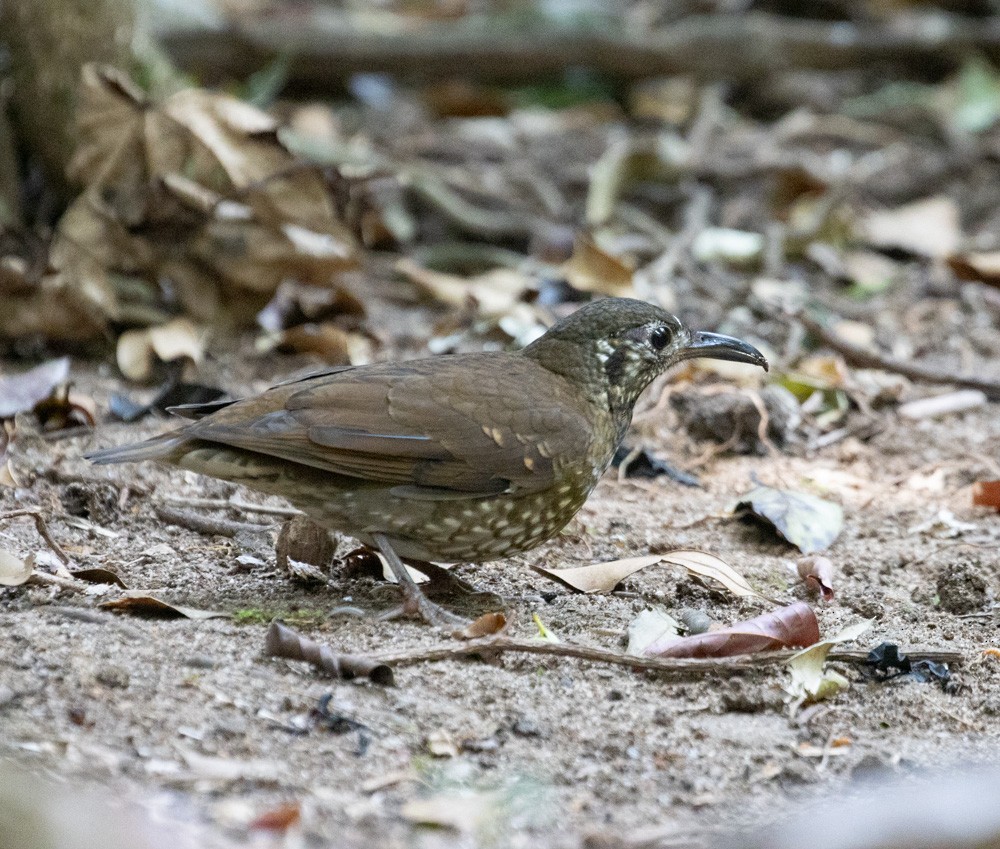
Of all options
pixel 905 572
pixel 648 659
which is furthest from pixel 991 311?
pixel 648 659

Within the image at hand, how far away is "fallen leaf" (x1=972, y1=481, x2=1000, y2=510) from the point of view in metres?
5.14

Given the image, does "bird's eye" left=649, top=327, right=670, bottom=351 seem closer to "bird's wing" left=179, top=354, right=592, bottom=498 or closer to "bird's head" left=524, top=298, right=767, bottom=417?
"bird's head" left=524, top=298, right=767, bottom=417

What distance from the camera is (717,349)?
475 cm

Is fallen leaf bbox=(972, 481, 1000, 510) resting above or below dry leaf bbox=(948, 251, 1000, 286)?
below

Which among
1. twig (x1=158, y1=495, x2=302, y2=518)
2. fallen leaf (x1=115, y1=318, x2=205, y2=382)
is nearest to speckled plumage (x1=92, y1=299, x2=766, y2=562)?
twig (x1=158, y1=495, x2=302, y2=518)

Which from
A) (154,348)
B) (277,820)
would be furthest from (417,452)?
(154,348)

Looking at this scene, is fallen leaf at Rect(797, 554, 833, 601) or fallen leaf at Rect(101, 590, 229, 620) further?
fallen leaf at Rect(797, 554, 833, 601)

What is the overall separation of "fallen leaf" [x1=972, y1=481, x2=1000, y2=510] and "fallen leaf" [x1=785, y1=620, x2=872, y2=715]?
1705 mm

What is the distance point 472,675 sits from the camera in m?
3.54

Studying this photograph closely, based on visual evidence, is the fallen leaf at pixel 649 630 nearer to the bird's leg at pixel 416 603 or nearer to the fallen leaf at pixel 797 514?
the bird's leg at pixel 416 603

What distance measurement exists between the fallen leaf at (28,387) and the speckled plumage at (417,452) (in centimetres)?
136

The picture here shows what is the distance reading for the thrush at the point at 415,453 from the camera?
3945 mm

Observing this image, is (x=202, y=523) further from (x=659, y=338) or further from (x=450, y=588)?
(x=659, y=338)

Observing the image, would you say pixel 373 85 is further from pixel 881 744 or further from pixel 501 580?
pixel 881 744
